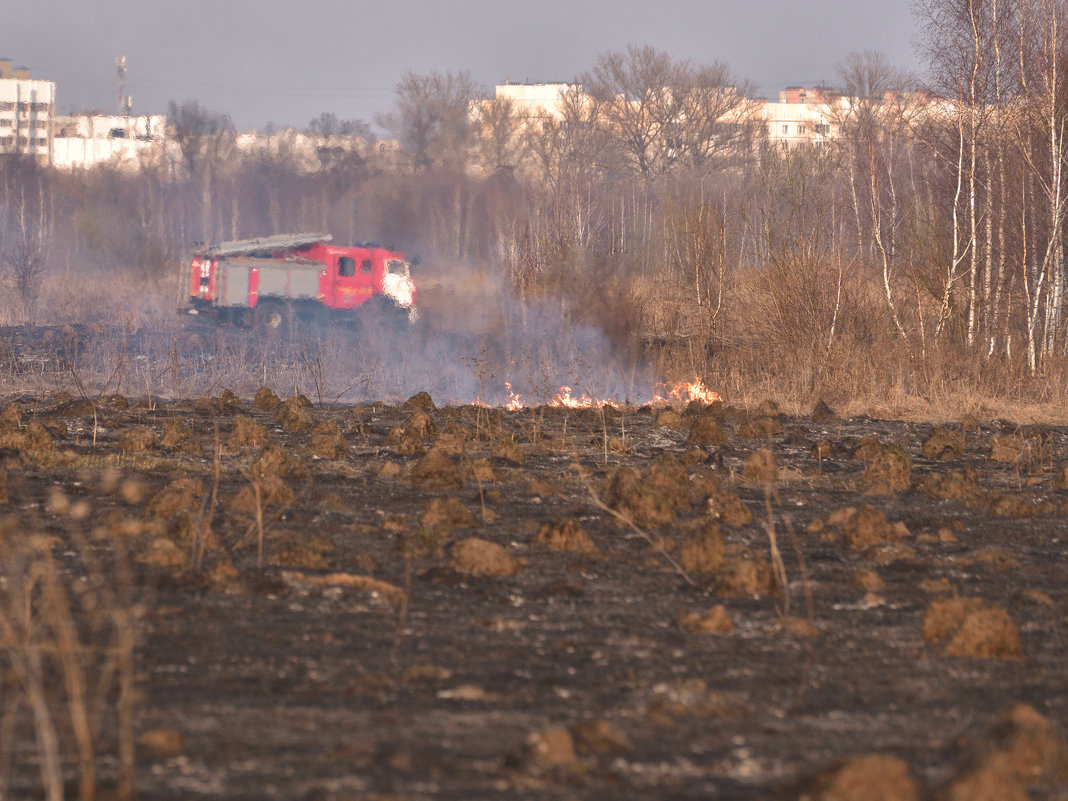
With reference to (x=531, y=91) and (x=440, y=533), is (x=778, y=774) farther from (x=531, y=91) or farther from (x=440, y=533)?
(x=531, y=91)

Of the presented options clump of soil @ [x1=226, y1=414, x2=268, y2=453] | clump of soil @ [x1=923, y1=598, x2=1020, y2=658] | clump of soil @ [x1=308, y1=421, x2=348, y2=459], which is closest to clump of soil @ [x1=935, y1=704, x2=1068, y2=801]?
clump of soil @ [x1=923, y1=598, x2=1020, y2=658]

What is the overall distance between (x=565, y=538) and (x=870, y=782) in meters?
3.25

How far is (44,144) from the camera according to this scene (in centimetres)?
9388

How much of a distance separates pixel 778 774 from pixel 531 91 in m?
105

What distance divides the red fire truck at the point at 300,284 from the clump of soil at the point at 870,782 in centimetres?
2481

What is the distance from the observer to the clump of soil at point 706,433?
10164mm

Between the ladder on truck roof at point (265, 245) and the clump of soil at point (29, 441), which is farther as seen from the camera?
the ladder on truck roof at point (265, 245)

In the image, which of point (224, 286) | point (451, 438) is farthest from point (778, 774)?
point (224, 286)

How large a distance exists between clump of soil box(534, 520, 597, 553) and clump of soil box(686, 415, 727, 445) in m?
4.46

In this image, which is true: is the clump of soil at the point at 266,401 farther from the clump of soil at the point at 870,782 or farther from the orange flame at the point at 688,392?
the clump of soil at the point at 870,782

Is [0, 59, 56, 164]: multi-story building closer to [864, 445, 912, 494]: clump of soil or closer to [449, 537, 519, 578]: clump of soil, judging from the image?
[864, 445, 912, 494]: clump of soil

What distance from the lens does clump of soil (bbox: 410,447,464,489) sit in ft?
24.5

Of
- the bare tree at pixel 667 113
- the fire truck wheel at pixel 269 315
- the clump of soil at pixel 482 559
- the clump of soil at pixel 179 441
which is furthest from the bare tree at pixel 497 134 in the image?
the clump of soil at pixel 482 559

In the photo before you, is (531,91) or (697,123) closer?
(697,123)
